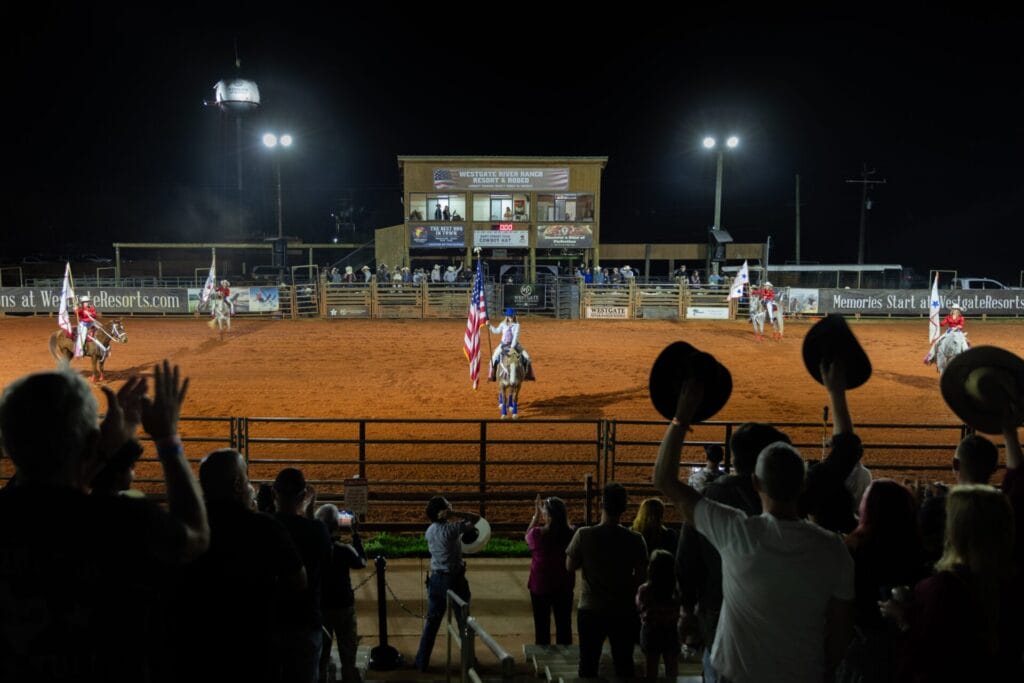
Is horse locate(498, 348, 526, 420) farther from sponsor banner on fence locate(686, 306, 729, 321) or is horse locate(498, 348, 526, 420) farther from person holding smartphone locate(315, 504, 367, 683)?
sponsor banner on fence locate(686, 306, 729, 321)

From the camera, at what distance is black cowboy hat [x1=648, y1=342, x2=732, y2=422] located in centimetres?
298

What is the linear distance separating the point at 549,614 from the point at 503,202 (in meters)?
35.9

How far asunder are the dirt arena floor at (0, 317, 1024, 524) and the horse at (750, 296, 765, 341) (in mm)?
521

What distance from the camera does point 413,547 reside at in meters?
8.74

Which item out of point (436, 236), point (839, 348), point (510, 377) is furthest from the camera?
point (436, 236)

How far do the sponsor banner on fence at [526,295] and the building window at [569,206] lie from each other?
6.30 m

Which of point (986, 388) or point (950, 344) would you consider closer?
point (986, 388)

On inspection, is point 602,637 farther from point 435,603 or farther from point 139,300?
point 139,300

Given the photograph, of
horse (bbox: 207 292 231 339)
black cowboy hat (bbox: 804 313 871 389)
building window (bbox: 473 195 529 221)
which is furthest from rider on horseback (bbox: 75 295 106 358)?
building window (bbox: 473 195 529 221)

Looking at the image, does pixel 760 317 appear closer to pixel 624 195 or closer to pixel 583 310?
pixel 583 310

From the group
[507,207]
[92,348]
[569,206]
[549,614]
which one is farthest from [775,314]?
[549,614]

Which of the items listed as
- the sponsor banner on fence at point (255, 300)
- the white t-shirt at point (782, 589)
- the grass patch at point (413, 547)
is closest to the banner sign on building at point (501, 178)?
the sponsor banner on fence at point (255, 300)

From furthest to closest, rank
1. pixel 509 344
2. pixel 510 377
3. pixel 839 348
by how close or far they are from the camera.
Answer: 1. pixel 509 344
2. pixel 510 377
3. pixel 839 348

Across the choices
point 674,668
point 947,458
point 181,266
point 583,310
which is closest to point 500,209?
point 583,310
